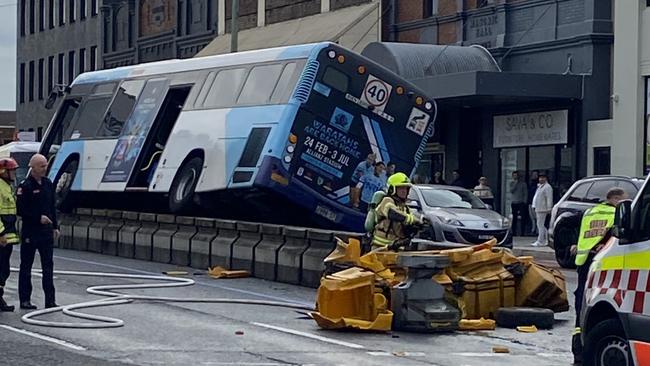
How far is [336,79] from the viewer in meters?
→ 22.1

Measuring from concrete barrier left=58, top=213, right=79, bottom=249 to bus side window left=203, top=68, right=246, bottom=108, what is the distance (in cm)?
487

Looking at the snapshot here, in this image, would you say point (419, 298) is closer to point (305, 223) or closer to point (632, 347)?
point (632, 347)

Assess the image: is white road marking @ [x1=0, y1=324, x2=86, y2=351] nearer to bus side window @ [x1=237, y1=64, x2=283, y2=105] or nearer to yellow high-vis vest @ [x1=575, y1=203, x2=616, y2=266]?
yellow high-vis vest @ [x1=575, y1=203, x2=616, y2=266]

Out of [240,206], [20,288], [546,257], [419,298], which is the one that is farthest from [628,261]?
[546,257]

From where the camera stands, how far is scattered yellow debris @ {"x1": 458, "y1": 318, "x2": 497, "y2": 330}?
1425cm

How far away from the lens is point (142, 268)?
72.1 feet

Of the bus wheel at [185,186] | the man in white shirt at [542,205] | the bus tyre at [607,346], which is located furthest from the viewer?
the man in white shirt at [542,205]

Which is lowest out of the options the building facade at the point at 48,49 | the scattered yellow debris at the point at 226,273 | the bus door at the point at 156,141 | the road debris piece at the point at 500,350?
the road debris piece at the point at 500,350

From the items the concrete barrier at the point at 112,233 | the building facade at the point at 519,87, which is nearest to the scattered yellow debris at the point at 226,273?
the concrete barrier at the point at 112,233

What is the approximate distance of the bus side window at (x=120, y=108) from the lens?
89.1 feet

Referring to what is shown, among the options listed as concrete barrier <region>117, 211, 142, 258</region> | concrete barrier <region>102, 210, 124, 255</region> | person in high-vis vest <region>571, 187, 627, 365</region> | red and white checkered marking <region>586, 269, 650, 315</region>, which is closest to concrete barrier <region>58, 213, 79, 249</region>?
concrete barrier <region>102, 210, 124, 255</region>

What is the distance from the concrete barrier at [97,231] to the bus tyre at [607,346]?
17392 millimetres

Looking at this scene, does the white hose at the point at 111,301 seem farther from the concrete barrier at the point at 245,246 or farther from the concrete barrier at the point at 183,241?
the concrete barrier at the point at 183,241

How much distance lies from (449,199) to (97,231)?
7.14 meters
